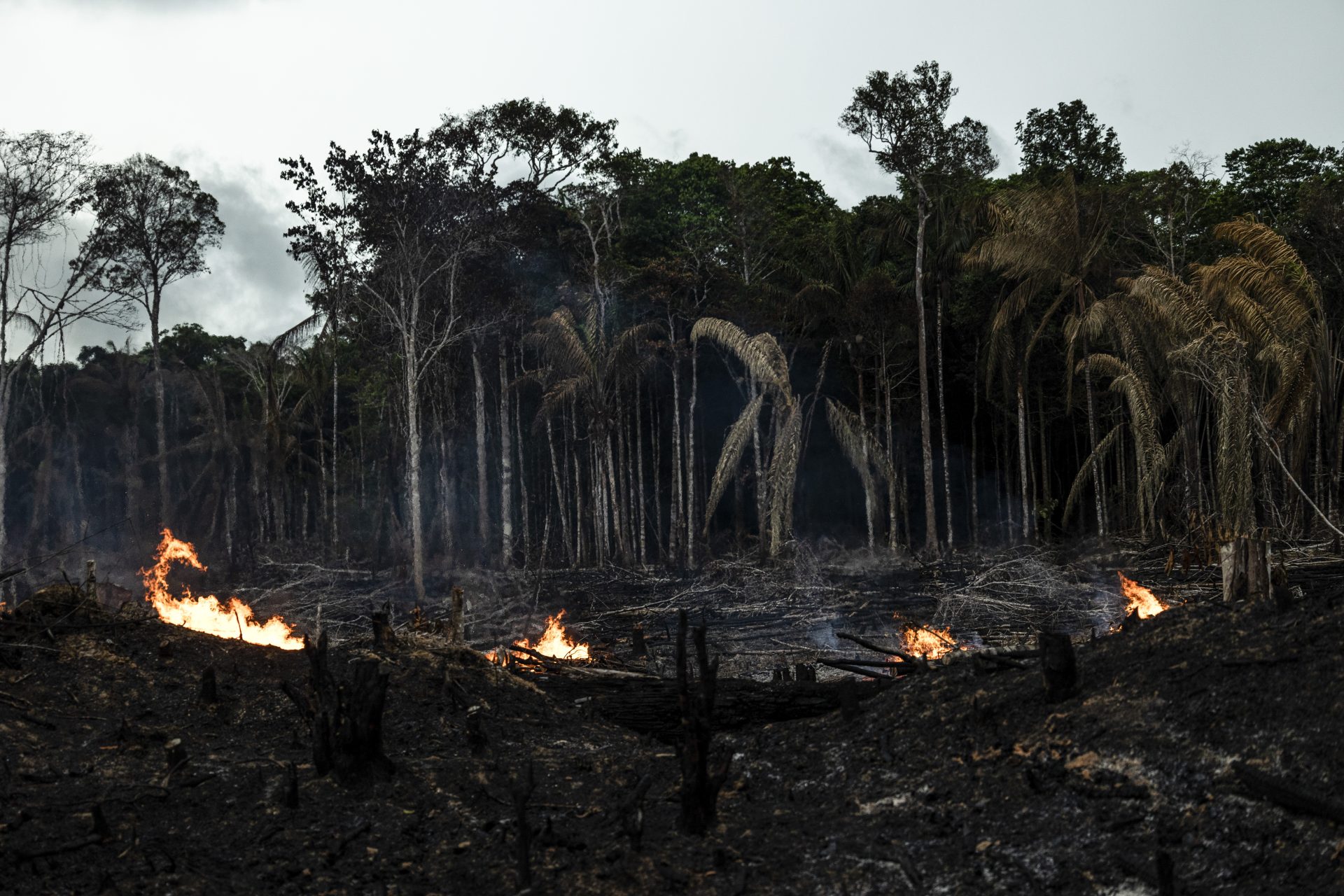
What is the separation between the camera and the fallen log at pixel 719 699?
30.0 feet

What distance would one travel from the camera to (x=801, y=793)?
720 cm

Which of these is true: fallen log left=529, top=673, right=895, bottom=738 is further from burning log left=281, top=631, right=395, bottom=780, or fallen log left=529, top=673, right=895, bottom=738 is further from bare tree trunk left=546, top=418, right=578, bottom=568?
bare tree trunk left=546, top=418, right=578, bottom=568

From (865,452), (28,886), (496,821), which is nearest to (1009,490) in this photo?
(865,452)

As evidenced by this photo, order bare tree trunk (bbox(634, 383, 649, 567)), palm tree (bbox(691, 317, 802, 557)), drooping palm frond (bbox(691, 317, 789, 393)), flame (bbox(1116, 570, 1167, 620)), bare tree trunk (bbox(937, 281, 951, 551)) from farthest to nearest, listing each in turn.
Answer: bare tree trunk (bbox(634, 383, 649, 567)) < bare tree trunk (bbox(937, 281, 951, 551)) < drooping palm frond (bbox(691, 317, 789, 393)) < palm tree (bbox(691, 317, 802, 557)) < flame (bbox(1116, 570, 1167, 620))

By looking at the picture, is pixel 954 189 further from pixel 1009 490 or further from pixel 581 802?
pixel 581 802

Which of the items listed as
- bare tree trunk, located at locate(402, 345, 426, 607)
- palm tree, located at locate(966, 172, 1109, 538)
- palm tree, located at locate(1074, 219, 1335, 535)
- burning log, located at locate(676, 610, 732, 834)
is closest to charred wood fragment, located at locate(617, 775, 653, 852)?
burning log, located at locate(676, 610, 732, 834)

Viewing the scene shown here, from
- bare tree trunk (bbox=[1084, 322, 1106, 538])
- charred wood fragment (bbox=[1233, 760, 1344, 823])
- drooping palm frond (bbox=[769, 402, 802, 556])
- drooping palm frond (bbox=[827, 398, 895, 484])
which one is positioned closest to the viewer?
charred wood fragment (bbox=[1233, 760, 1344, 823])

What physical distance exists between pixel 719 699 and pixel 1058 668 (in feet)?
10.2

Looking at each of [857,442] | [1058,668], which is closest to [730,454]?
[857,442]

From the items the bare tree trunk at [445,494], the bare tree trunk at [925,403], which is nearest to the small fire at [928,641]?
the bare tree trunk at [925,403]

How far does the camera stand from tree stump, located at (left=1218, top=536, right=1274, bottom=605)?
26.8 feet

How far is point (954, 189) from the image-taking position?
85.4 ft

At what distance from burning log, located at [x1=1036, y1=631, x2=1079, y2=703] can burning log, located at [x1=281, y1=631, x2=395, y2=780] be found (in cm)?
476

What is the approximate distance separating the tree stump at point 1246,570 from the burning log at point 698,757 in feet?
14.3
